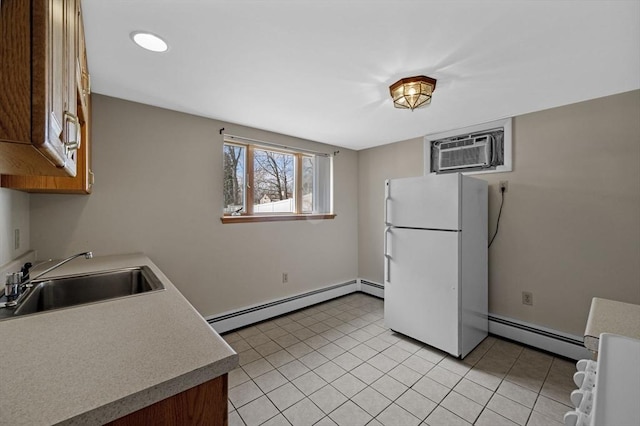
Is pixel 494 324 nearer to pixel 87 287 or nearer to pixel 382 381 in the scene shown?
pixel 382 381

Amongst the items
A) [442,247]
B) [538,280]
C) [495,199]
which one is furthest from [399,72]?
[538,280]

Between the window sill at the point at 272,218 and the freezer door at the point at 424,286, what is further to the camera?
the window sill at the point at 272,218

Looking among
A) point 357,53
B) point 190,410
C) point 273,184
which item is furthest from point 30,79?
point 273,184

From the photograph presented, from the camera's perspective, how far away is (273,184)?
325 centimetres

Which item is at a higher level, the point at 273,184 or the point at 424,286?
the point at 273,184

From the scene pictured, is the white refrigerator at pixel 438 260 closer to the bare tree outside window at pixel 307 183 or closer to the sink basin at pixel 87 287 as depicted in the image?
the bare tree outside window at pixel 307 183

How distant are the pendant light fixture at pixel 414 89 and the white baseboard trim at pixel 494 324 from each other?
7.46 feet

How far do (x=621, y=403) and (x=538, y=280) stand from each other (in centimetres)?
235

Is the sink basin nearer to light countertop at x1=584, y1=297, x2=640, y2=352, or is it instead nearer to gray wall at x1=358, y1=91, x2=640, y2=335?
light countertop at x1=584, y1=297, x2=640, y2=352

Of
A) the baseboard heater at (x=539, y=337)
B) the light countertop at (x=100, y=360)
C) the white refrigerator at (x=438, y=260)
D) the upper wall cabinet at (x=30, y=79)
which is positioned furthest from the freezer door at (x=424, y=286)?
the upper wall cabinet at (x=30, y=79)

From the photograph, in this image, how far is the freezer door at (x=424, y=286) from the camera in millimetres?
2270

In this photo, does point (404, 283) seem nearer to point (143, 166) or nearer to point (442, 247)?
point (442, 247)

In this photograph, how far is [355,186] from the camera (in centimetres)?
407

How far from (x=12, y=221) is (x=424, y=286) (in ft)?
9.53
